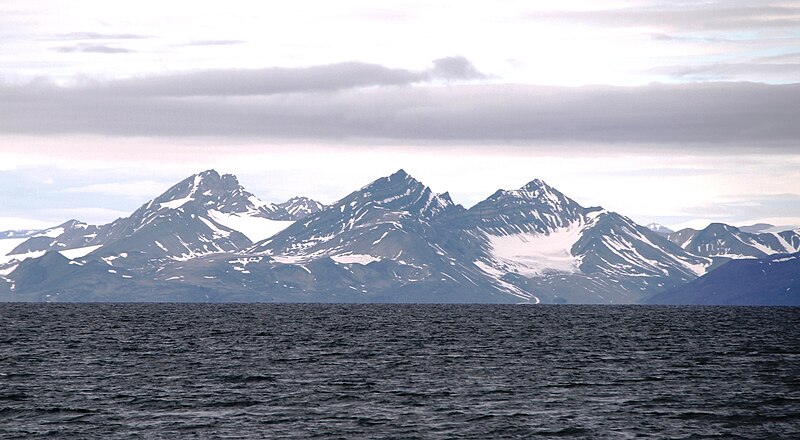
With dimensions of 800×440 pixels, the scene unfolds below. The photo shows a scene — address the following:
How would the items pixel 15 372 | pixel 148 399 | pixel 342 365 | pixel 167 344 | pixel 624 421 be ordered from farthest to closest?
pixel 167 344 → pixel 342 365 → pixel 15 372 → pixel 148 399 → pixel 624 421

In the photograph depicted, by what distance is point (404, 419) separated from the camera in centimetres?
7156

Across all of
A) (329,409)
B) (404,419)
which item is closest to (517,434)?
(404,419)

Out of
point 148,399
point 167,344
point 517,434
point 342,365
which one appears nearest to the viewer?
point 517,434

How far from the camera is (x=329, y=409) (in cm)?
7556

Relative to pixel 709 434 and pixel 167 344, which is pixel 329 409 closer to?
pixel 709 434

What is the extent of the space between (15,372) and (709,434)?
208ft

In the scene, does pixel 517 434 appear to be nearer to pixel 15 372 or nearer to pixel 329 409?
pixel 329 409

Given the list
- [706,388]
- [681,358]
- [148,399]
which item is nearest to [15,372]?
[148,399]

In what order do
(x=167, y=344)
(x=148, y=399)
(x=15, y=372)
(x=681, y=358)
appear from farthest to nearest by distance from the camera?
(x=167, y=344)
(x=681, y=358)
(x=15, y=372)
(x=148, y=399)

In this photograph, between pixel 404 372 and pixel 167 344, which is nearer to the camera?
pixel 404 372

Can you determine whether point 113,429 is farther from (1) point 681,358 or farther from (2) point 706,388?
(1) point 681,358

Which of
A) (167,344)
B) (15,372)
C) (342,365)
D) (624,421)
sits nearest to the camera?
(624,421)

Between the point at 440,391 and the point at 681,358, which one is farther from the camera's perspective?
the point at 681,358

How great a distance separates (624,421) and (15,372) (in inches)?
2266
